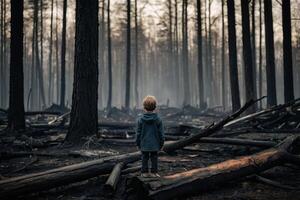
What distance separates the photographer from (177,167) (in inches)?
257

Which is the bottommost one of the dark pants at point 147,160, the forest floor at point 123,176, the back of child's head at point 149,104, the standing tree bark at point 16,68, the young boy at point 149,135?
the forest floor at point 123,176

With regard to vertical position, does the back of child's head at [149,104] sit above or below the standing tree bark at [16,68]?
below

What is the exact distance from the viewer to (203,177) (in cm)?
465

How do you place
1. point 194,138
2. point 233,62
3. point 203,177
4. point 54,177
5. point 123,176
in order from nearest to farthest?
point 203,177
point 54,177
point 123,176
point 194,138
point 233,62

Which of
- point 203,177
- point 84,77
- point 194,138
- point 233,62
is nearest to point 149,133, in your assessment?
point 203,177

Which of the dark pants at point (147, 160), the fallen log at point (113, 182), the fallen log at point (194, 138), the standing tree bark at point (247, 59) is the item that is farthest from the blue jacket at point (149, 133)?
the standing tree bark at point (247, 59)

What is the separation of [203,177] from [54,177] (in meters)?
2.15

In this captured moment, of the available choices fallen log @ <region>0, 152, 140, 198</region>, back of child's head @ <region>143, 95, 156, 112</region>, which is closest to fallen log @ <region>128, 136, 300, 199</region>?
fallen log @ <region>0, 152, 140, 198</region>

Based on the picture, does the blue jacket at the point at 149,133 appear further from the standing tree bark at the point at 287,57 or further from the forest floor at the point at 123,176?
the standing tree bark at the point at 287,57

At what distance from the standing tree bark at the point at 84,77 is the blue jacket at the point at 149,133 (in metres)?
4.37

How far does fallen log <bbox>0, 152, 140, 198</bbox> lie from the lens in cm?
436

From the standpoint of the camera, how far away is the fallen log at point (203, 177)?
4184mm

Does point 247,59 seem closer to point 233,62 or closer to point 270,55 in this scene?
point 233,62

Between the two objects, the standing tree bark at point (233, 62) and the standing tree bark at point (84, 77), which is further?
the standing tree bark at point (233, 62)
